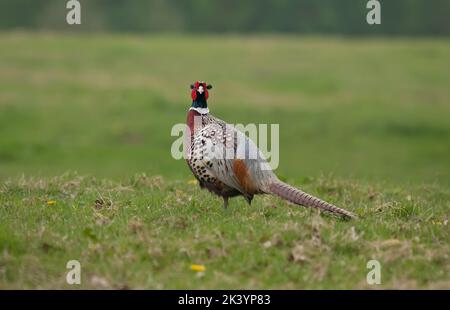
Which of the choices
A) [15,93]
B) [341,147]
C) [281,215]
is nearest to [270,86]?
[341,147]

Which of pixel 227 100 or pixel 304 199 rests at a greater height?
pixel 227 100

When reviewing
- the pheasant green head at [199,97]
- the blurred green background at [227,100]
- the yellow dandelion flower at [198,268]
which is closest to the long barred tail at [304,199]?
the pheasant green head at [199,97]

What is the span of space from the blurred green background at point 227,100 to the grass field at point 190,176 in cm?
9

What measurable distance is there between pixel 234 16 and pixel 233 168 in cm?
5060

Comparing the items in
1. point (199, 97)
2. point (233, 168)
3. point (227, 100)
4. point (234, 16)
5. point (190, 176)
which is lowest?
point (233, 168)

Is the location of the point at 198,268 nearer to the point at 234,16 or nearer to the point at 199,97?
the point at 199,97

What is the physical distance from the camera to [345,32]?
184 ft

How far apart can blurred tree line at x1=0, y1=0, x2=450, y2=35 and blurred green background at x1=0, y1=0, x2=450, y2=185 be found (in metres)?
16.5

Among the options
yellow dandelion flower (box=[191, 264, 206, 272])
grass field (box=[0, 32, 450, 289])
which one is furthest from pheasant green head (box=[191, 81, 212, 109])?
yellow dandelion flower (box=[191, 264, 206, 272])

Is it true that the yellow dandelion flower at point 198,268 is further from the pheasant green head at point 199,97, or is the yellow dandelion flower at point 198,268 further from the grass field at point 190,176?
the pheasant green head at point 199,97

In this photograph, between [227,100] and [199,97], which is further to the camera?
[227,100]

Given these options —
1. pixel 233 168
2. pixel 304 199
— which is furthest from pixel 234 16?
pixel 304 199

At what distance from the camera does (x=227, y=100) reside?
27859 mm
